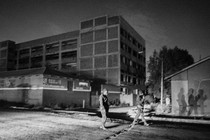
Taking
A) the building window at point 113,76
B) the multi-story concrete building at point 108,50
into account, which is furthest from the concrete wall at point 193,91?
the building window at point 113,76

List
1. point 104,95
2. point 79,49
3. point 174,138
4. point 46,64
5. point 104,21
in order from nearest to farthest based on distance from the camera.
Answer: point 174,138 < point 104,95 < point 104,21 < point 79,49 < point 46,64

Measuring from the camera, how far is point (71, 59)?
49.1m

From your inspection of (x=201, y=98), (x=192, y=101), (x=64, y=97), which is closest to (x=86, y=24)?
(x=64, y=97)

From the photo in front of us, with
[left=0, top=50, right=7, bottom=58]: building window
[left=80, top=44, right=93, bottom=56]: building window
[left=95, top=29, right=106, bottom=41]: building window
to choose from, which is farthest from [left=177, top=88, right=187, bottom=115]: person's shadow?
[left=0, top=50, right=7, bottom=58]: building window

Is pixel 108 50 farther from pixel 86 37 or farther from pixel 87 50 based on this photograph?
pixel 86 37

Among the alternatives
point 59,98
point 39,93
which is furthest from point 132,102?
point 39,93

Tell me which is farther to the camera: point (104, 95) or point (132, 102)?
point (132, 102)

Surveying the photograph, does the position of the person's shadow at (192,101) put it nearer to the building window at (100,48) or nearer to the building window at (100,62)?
the building window at (100,62)

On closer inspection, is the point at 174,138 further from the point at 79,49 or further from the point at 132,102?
the point at 79,49

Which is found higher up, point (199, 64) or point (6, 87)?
point (199, 64)

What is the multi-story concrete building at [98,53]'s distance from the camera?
4206 cm

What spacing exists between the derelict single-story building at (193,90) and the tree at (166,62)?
14.8 metres

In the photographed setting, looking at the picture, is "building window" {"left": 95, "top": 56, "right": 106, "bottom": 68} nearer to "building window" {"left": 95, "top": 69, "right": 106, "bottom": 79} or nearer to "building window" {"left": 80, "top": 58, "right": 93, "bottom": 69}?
"building window" {"left": 95, "top": 69, "right": 106, "bottom": 79}

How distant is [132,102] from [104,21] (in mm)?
22143
